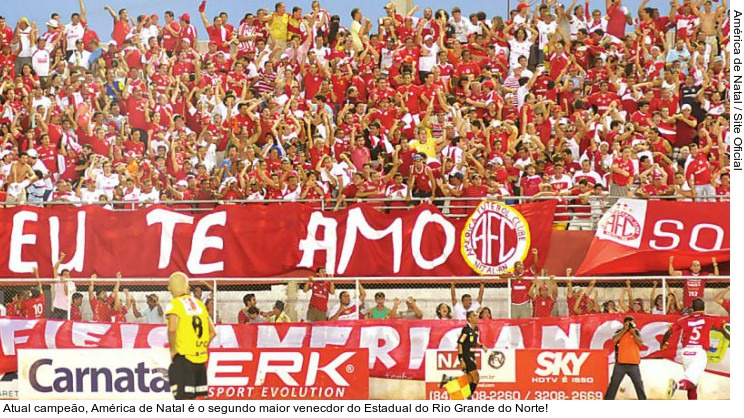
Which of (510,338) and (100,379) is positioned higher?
(510,338)

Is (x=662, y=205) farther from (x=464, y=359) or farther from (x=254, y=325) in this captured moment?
(x=254, y=325)

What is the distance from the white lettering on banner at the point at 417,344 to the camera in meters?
16.8

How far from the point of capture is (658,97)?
2220 cm

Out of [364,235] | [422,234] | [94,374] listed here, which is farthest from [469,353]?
[94,374]

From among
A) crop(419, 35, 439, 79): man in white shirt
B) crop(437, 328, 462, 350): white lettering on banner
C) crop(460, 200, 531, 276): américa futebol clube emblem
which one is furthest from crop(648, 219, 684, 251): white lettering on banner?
crop(419, 35, 439, 79): man in white shirt

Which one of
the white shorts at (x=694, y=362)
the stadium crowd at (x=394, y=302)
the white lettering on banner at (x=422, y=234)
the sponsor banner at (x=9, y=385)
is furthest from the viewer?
the white lettering on banner at (x=422, y=234)

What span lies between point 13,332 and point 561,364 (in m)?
7.22

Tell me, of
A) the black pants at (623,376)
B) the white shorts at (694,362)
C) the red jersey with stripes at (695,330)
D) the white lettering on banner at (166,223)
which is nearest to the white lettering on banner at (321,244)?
the white lettering on banner at (166,223)

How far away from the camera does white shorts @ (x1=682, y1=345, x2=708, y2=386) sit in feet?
50.3

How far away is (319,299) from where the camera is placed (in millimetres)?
17797

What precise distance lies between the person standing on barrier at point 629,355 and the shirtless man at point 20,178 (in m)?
9.79

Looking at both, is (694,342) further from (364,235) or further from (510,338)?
(364,235)

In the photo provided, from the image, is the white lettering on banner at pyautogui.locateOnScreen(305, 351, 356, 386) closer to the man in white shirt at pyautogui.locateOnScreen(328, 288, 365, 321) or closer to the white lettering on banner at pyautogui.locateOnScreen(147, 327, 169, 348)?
the man in white shirt at pyautogui.locateOnScreen(328, 288, 365, 321)

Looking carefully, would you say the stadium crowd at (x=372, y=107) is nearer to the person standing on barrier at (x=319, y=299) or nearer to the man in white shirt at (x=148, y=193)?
the man in white shirt at (x=148, y=193)
